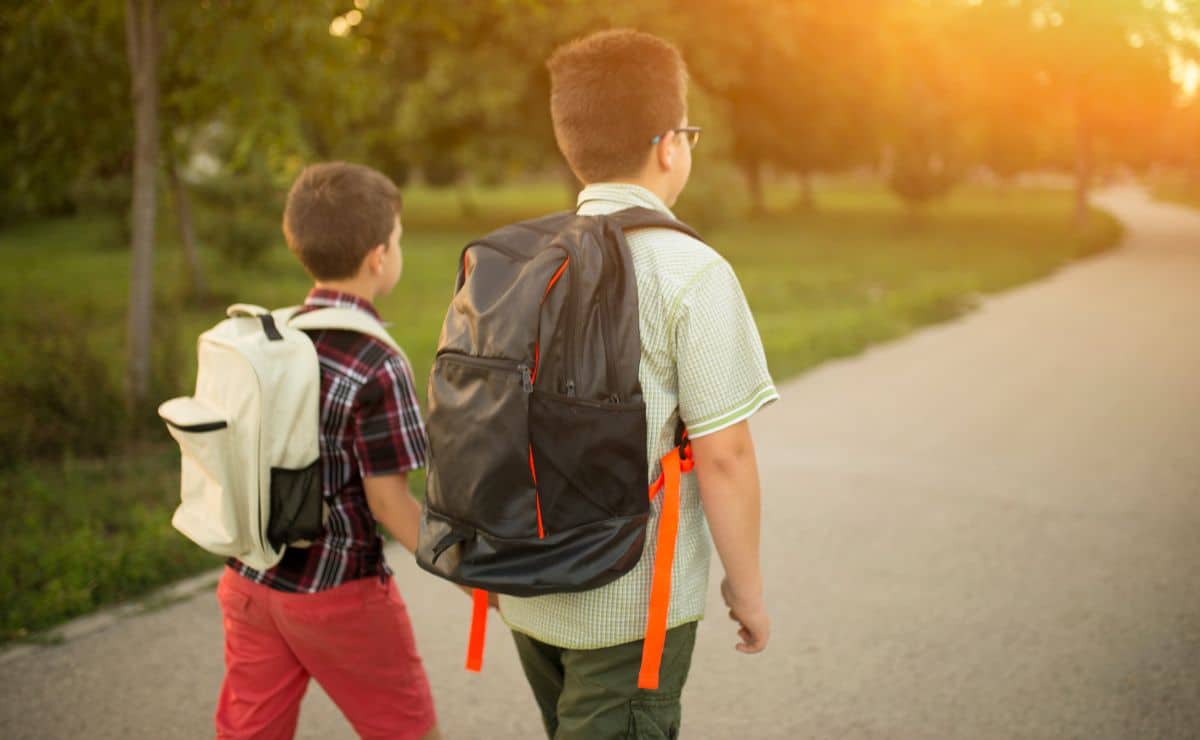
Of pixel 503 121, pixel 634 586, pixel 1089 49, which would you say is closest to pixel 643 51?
pixel 634 586

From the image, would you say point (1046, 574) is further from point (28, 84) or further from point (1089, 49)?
point (1089, 49)

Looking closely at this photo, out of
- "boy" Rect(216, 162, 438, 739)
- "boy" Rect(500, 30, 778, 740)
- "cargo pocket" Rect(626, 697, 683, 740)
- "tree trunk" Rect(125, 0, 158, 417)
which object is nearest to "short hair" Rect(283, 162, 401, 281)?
"boy" Rect(216, 162, 438, 739)

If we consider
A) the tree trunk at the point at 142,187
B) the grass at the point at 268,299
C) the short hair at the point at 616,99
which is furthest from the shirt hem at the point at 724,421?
the tree trunk at the point at 142,187

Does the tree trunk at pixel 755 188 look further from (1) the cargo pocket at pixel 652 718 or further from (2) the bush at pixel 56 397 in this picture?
(1) the cargo pocket at pixel 652 718

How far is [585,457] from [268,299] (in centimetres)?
1317

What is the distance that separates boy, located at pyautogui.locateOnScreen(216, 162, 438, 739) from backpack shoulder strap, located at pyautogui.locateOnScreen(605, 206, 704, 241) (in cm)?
71

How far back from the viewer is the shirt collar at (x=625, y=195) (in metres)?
1.96

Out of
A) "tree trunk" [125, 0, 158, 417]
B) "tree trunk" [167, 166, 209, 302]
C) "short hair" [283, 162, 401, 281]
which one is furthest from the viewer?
"tree trunk" [167, 166, 209, 302]

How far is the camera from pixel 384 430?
2264 millimetres

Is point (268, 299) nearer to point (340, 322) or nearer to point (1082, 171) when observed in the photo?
point (340, 322)

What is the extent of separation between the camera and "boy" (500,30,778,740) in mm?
1857

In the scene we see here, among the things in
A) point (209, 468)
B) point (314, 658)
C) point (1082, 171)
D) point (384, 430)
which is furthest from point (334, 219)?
point (1082, 171)

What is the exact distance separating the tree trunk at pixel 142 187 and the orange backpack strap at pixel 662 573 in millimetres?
5539

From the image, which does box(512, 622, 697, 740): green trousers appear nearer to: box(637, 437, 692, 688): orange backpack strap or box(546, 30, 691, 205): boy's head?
box(637, 437, 692, 688): orange backpack strap
